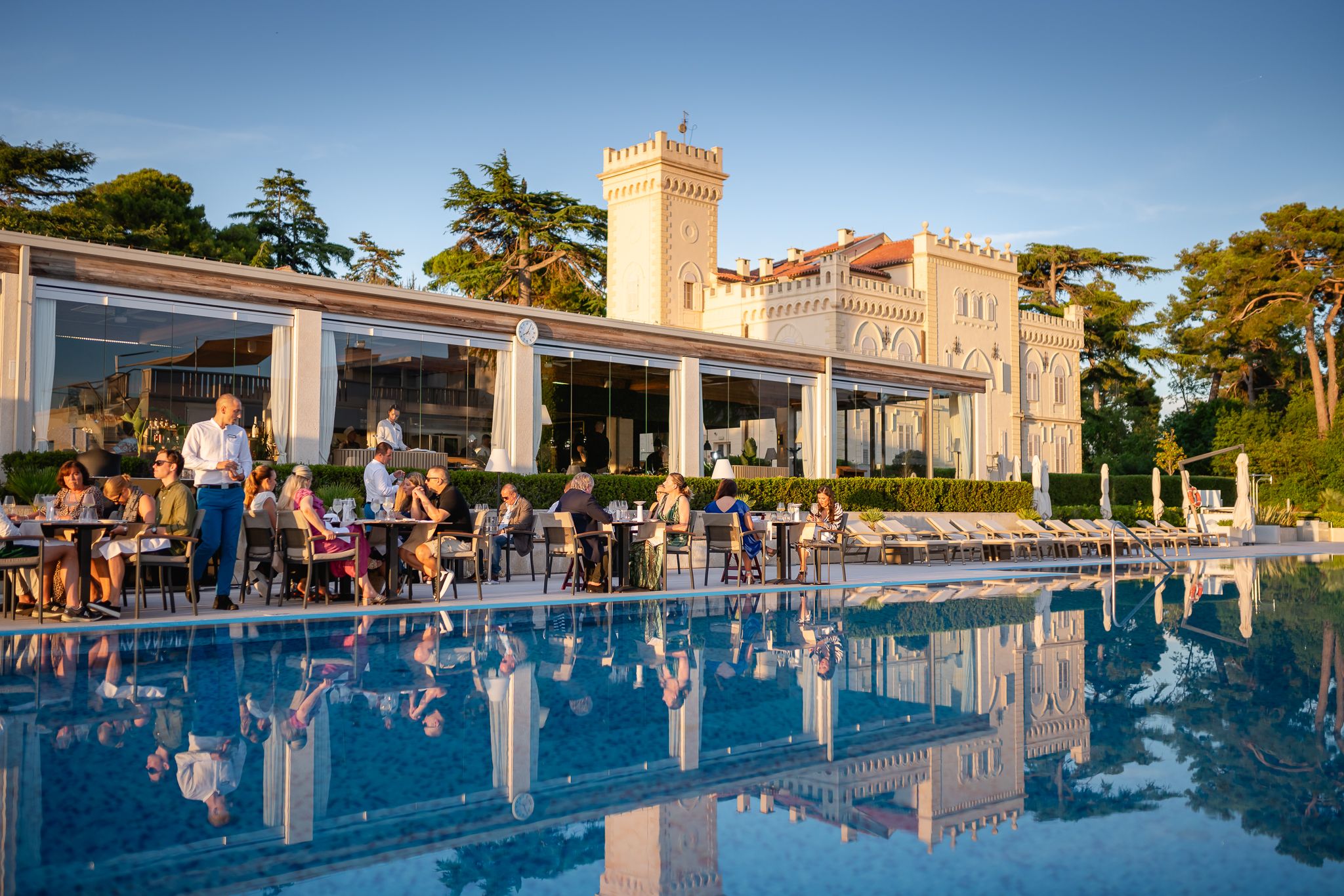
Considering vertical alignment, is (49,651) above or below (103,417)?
below

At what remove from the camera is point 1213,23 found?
26.3 m

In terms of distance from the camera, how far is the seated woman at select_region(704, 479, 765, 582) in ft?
41.5

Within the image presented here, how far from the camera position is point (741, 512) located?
1277cm

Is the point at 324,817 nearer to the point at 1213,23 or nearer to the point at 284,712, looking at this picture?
the point at 284,712

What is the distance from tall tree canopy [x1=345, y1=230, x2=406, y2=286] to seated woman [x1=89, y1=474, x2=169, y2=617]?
36.1 metres

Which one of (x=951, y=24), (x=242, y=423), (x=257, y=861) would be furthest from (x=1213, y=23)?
(x=257, y=861)

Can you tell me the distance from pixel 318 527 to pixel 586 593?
3037 millimetres

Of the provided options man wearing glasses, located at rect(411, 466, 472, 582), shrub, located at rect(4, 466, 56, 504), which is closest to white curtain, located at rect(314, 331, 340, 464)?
shrub, located at rect(4, 466, 56, 504)

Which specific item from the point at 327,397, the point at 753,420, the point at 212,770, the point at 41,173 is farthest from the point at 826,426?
the point at 41,173

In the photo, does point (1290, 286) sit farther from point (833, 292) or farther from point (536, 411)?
point (536, 411)

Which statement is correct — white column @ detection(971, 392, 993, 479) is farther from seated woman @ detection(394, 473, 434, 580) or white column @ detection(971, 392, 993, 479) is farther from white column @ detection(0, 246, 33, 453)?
white column @ detection(0, 246, 33, 453)

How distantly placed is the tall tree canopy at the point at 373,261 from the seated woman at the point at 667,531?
113 ft

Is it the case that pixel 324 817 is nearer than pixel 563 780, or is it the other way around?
pixel 324 817

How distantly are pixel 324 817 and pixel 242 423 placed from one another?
1187 centimetres
